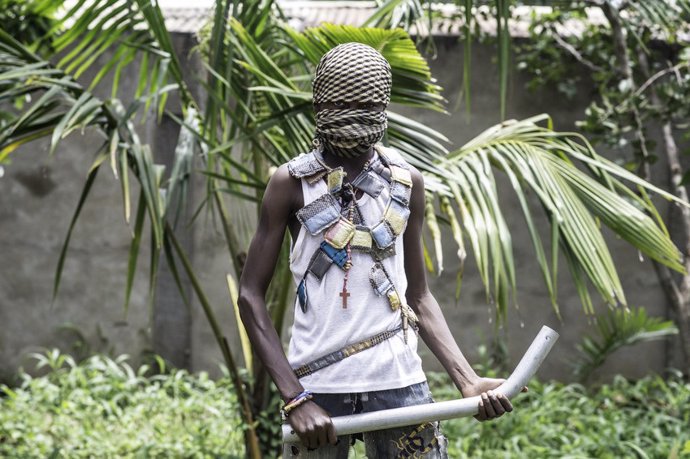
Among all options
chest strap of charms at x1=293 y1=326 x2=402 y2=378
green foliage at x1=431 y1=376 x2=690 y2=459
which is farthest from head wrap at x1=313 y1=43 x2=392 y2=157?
green foliage at x1=431 y1=376 x2=690 y2=459

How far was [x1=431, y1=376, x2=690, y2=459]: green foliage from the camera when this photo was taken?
4586mm

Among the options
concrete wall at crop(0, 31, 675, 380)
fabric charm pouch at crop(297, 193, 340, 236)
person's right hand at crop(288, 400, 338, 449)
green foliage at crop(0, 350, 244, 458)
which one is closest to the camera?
person's right hand at crop(288, 400, 338, 449)

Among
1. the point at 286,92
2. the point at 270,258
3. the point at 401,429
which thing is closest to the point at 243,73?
the point at 286,92

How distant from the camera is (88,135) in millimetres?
6324

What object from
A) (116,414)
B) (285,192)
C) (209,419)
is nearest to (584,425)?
(209,419)

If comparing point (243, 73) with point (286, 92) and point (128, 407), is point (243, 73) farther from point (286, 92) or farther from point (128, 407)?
point (128, 407)

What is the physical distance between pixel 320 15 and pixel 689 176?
3072 mm

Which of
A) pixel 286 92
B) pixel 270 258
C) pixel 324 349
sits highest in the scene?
pixel 286 92

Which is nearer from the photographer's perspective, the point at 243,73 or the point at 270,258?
the point at 270,258

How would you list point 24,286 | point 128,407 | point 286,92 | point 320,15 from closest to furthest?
point 286,92
point 128,407
point 24,286
point 320,15

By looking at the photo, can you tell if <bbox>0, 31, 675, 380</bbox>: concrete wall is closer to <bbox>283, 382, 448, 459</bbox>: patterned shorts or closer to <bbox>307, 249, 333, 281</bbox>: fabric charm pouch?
<bbox>283, 382, 448, 459</bbox>: patterned shorts

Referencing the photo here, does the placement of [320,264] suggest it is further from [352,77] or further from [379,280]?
[352,77]

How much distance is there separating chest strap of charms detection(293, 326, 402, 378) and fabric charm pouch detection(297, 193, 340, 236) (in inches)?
10.2

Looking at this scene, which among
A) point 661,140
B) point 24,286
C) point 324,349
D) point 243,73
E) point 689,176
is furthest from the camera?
point 24,286
